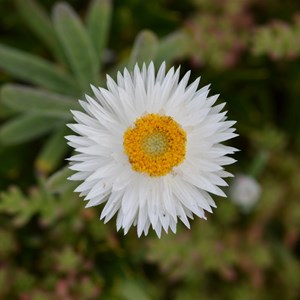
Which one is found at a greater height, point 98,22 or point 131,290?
point 98,22

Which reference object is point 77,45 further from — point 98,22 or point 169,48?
point 169,48

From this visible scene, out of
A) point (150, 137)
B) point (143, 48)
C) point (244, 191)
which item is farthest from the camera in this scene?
point (244, 191)

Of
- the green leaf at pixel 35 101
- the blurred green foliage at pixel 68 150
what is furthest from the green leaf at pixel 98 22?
the green leaf at pixel 35 101

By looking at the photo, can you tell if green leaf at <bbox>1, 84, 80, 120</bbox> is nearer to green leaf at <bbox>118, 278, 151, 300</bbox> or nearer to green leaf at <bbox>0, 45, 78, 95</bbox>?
green leaf at <bbox>0, 45, 78, 95</bbox>

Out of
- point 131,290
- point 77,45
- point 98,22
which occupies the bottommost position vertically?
point 131,290

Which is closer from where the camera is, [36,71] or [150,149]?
[150,149]

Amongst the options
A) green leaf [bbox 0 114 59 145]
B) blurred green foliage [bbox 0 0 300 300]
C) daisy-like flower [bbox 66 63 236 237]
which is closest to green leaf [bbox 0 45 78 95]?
blurred green foliage [bbox 0 0 300 300]

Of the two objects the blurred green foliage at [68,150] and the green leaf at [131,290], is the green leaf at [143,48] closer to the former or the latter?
the blurred green foliage at [68,150]

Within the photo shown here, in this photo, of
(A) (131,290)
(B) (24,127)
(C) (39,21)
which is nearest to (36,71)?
(B) (24,127)
